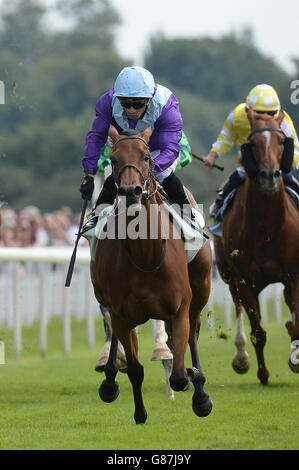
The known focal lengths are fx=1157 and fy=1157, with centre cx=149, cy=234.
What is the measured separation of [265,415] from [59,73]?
59.0 meters

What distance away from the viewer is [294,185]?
28.9 ft

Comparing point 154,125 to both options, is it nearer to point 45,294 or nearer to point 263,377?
point 263,377

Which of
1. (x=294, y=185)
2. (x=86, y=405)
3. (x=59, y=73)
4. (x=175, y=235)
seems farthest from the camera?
(x=59, y=73)

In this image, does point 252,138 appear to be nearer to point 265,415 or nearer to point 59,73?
point 265,415

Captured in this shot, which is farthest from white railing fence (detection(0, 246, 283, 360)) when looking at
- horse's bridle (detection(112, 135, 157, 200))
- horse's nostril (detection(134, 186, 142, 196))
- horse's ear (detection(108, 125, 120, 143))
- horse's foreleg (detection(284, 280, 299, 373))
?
horse's nostril (detection(134, 186, 142, 196))

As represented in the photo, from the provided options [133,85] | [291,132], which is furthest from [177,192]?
[291,132]

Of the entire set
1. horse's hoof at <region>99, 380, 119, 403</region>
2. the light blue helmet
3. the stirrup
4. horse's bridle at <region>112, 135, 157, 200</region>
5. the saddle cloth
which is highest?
the light blue helmet

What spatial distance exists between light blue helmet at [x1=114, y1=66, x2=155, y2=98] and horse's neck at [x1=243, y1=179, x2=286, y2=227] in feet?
6.02

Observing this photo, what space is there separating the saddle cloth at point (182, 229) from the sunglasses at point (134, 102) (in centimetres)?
60

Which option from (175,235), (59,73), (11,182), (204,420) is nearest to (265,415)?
(204,420)

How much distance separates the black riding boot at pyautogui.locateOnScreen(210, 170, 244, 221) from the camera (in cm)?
929

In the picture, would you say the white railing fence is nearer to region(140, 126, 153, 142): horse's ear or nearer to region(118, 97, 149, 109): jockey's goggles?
region(118, 97, 149, 109): jockey's goggles

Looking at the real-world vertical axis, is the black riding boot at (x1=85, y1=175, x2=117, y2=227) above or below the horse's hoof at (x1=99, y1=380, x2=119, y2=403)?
above

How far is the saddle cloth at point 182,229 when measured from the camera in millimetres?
7000
